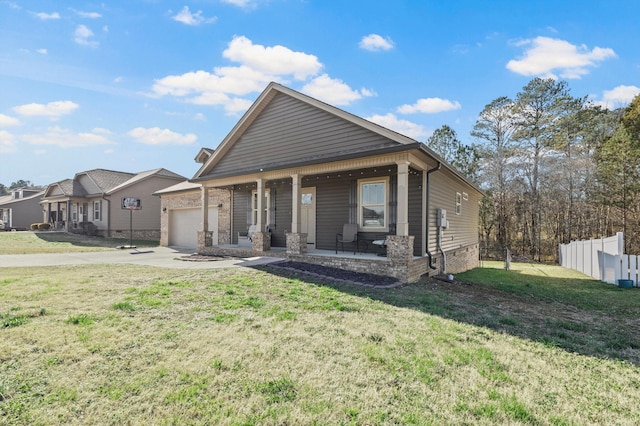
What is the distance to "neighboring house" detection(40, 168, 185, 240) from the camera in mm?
22656

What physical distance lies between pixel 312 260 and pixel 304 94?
17.1ft

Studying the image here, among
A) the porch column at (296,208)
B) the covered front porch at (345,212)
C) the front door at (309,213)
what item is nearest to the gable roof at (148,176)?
the covered front porch at (345,212)

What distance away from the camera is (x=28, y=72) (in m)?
8.43

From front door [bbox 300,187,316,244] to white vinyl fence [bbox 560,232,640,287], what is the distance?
31.7 feet

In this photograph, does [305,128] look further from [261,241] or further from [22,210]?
[22,210]

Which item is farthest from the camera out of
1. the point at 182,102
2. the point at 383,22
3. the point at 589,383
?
the point at 182,102

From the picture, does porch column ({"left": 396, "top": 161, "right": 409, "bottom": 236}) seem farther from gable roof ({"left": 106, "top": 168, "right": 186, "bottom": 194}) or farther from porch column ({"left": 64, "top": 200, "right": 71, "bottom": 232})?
porch column ({"left": 64, "top": 200, "right": 71, "bottom": 232})

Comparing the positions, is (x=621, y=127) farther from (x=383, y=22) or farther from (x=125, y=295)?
(x=125, y=295)

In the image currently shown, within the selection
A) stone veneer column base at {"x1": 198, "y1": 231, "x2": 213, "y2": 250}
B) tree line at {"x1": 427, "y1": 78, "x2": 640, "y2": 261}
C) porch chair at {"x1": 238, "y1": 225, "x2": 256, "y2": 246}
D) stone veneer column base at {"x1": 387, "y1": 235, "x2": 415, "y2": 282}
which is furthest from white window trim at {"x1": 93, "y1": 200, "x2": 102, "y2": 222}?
tree line at {"x1": 427, "y1": 78, "x2": 640, "y2": 261}

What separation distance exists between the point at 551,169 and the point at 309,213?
61.0 feet

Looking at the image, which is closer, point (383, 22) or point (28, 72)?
point (28, 72)

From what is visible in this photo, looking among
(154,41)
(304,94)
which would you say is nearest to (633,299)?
(304,94)

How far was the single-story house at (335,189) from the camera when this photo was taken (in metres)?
8.24

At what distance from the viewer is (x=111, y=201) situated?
22.4 meters
